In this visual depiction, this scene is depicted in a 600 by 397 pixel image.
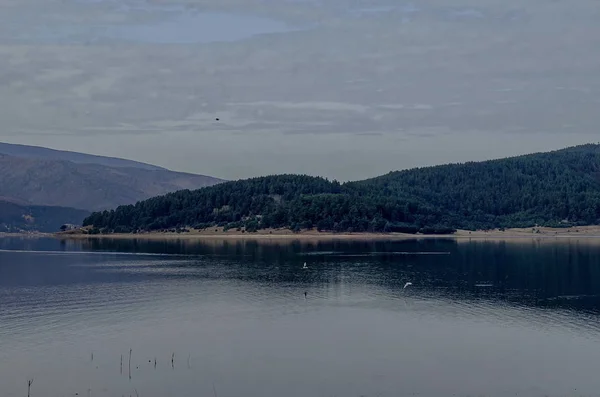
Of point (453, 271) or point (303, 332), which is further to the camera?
point (453, 271)

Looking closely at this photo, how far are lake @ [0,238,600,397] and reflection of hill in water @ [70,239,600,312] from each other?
1.65 ft

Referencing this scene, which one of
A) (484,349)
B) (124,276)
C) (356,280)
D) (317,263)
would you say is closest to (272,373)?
(484,349)

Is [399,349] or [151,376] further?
[399,349]

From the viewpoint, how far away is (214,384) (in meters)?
48.8

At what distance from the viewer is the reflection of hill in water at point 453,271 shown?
90.7 metres

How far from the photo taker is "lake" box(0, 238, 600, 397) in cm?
4919

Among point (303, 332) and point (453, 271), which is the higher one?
point (453, 271)

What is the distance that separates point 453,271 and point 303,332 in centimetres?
5670

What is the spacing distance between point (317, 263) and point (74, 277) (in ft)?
135

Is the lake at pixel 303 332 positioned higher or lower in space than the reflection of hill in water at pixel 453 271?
lower

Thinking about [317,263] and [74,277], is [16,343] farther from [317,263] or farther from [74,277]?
[317,263]

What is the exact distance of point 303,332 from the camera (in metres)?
66.8

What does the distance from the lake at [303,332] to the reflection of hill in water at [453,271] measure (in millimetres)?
504

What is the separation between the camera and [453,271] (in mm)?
118750
